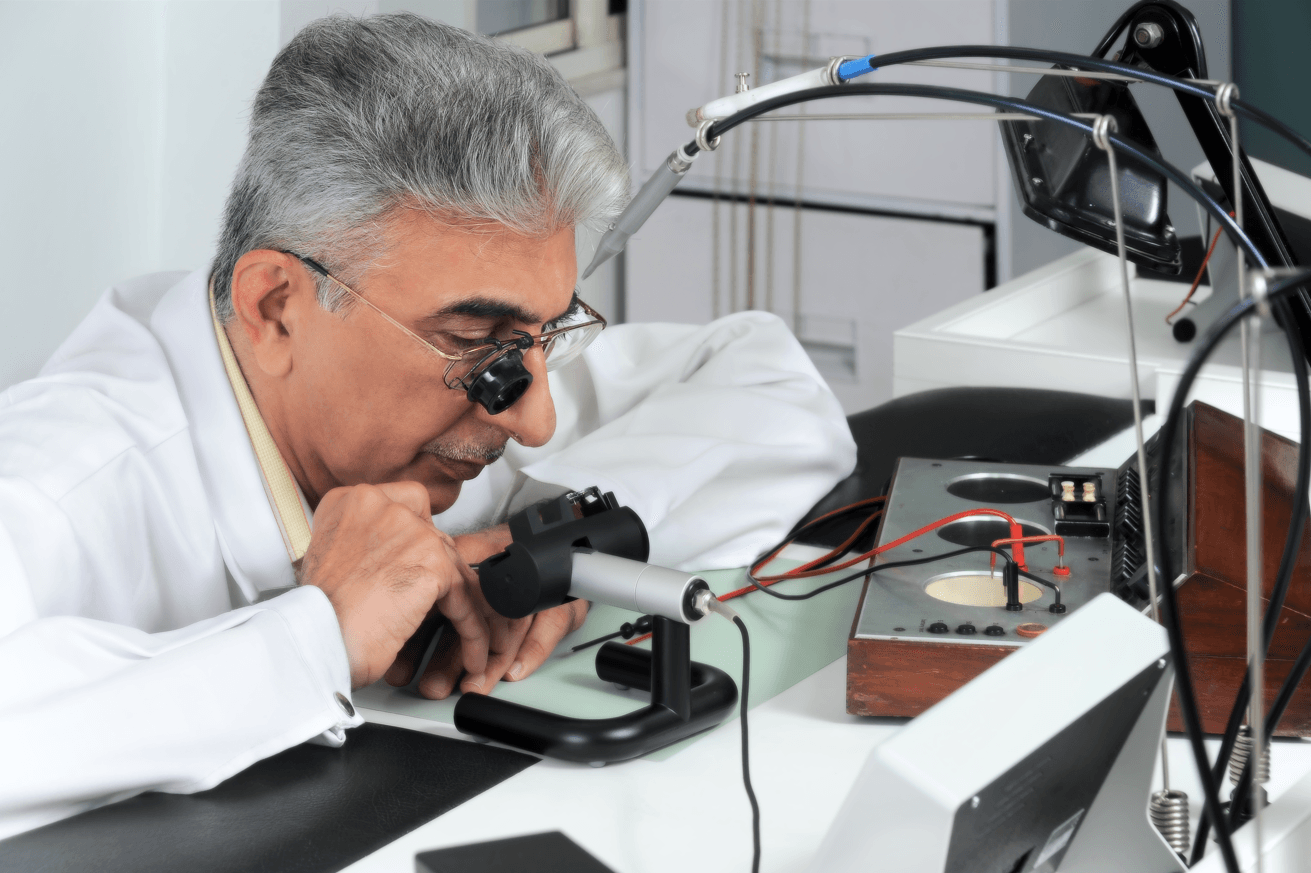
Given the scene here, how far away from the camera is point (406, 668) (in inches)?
40.1

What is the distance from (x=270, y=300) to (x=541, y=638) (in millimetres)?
389

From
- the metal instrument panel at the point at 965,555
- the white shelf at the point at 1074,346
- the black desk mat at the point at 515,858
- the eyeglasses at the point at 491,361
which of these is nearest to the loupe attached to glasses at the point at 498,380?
the eyeglasses at the point at 491,361

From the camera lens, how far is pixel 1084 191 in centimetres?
112

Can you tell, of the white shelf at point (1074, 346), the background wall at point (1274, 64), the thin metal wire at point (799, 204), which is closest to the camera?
the white shelf at point (1074, 346)

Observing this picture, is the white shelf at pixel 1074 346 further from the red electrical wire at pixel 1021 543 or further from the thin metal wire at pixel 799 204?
the thin metal wire at pixel 799 204

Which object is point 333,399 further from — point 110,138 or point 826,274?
point 826,274

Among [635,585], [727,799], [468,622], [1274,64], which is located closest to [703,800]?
[727,799]

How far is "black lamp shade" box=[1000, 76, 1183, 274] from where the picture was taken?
1111mm

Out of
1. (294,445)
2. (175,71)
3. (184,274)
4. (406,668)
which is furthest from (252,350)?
(175,71)

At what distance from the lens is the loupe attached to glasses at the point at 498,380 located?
3.40 ft

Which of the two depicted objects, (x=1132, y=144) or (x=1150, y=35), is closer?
(x=1132, y=144)

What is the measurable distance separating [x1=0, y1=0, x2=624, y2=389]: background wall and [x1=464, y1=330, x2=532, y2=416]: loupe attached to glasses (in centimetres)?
100

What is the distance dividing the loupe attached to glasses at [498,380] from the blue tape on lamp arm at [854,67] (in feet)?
1.18

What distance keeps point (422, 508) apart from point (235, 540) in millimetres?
184
